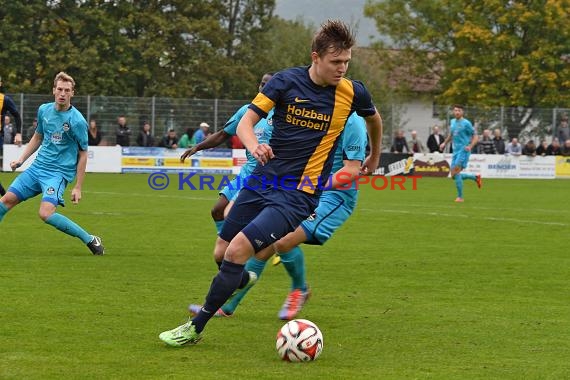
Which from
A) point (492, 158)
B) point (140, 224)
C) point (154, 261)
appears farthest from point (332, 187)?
point (492, 158)

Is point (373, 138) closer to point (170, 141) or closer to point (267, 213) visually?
point (267, 213)

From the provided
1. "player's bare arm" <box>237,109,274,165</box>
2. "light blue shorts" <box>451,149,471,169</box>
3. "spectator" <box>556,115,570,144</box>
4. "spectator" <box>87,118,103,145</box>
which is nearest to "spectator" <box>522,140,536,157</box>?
"spectator" <box>556,115,570,144</box>

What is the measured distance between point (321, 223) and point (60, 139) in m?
4.65

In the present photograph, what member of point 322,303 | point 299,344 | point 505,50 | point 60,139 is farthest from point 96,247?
point 505,50

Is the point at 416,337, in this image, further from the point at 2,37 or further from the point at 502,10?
the point at 502,10

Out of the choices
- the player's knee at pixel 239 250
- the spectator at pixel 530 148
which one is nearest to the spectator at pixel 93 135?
the spectator at pixel 530 148

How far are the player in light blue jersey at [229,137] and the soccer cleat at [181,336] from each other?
2079 millimetres

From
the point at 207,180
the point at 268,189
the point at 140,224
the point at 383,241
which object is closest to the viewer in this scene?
the point at 268,189

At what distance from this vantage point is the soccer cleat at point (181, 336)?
6.90m

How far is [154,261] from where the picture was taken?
12.1m

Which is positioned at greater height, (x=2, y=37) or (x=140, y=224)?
(x=2, y=37)

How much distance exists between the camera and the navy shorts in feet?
22.5

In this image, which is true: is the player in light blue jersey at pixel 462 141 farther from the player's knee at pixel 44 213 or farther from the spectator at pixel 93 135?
the player's knee at pixel 44 213

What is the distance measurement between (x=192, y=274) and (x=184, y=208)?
34.7 feet
